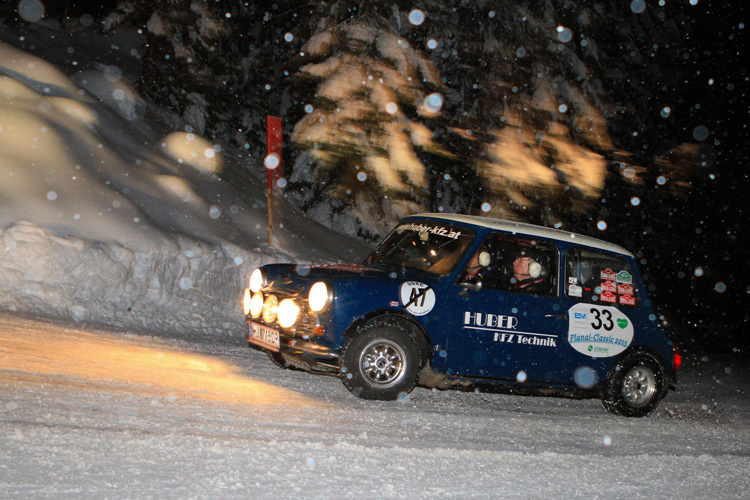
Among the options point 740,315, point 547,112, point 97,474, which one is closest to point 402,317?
point 97,474

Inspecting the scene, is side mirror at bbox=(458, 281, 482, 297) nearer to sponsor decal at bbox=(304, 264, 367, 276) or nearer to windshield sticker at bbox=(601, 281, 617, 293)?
sponsor decal at bbox=(304, 264, 367, 276)

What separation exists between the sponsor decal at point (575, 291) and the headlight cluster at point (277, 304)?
95.5 inches

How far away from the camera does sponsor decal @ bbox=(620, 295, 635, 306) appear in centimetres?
673

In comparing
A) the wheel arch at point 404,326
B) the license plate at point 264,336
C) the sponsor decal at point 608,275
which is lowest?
the license plate at point 264,336

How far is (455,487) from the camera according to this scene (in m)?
3.79

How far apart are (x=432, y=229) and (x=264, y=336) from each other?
1.91m

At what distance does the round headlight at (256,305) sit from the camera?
244 inches

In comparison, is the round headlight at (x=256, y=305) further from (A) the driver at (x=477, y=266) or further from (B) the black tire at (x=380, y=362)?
(A) the driver at (x=477, y=266)

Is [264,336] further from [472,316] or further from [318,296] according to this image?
[472,316]

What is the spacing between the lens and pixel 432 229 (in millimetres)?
6547

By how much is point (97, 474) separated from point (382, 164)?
8.50 metres

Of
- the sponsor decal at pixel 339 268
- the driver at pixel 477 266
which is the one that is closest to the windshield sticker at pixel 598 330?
the driver at pixel 477 266

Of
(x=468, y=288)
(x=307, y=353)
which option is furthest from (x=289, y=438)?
(x=468, y=288)

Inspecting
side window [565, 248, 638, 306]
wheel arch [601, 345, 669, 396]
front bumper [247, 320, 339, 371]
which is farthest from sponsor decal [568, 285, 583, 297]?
front bumper [247, 320, 339, 371]
